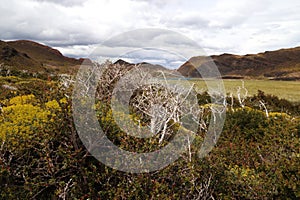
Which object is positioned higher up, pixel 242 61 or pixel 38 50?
pixel 38 50

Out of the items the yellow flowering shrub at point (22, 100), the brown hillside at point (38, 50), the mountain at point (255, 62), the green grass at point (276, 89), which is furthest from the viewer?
the brown hillside at point (38, 50)

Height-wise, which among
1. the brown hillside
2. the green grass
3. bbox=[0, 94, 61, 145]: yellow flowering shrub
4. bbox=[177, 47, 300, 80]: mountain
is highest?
the brown hillside

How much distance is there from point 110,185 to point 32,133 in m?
1.65

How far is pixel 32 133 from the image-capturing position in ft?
14.4

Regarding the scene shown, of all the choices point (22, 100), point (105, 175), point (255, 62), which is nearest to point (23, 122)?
point (105, 175)

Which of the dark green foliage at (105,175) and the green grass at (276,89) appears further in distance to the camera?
the green grass at (276,89)

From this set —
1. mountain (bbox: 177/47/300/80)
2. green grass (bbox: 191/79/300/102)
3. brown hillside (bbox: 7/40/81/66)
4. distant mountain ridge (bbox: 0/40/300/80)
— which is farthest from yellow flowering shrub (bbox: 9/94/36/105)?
brown hillside (bbox: 7/40/81/66)

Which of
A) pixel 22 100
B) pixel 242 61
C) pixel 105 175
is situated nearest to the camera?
pixel 105 175

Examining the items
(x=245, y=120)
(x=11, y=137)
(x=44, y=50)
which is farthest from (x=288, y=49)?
(x=11, y=137)

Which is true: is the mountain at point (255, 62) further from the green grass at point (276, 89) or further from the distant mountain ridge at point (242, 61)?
the green grass at point (276, 89)

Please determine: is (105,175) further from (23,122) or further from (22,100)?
(22,100)

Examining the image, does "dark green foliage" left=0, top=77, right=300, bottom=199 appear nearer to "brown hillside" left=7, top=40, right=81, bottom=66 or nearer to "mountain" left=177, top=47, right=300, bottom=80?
"mountain" left=177, top=47, right=300, bottom=80

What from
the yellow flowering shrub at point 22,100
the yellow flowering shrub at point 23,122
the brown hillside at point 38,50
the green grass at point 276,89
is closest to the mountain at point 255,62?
the green grass at point 276,89

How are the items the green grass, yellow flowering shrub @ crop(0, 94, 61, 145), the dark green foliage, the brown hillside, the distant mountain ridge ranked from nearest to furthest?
1. the dark green foliage
2. yellow flowering shrub @ crop(0, 94, 61, 145)
3. the green grass
4. the distant mountain ridge
5. the brown hillside
